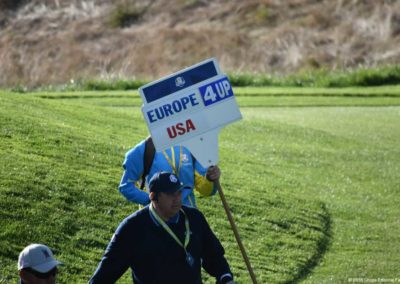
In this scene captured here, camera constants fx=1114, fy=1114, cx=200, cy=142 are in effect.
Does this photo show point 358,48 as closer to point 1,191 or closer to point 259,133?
point 259,133

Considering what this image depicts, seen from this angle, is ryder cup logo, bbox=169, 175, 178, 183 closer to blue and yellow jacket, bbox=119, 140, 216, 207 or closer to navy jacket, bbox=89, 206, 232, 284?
navy jacket, bbox=89, 206, 232, 284

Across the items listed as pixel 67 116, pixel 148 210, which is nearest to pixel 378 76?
pixel 67 116

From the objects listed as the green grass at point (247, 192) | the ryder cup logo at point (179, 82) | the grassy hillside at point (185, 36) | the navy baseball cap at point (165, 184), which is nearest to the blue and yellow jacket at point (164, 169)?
the ryder cup logo at point (179, 82)

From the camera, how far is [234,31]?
6425 cm

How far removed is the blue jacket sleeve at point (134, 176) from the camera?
9891 millimetres

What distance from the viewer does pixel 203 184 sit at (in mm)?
10062

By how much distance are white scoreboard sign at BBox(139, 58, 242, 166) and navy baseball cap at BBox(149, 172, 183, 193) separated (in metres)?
0.59

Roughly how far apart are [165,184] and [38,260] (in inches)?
58.8

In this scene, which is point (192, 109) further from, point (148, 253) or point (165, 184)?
point (148, 253)

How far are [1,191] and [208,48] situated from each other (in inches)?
1843

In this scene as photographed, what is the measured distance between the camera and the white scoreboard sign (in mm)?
9156

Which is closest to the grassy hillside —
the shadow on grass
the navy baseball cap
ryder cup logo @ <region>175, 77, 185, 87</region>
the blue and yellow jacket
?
the shadow on grass

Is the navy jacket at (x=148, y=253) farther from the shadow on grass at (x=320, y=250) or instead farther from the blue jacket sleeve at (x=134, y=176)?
the shadow on grass at (x=320, y=250)

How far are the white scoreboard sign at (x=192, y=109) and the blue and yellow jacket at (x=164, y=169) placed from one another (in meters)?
0.75
